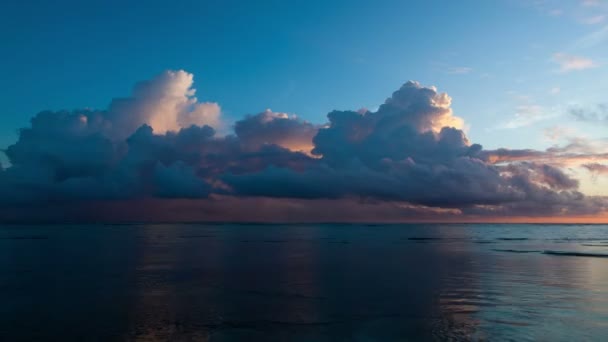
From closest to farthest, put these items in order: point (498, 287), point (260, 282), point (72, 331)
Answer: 1. point (72, 331)
2. point (498, 287)
3. point (260, 282)

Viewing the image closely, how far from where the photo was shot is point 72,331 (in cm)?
1962

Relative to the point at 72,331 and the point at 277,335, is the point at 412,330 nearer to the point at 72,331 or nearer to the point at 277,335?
the point at 277,335

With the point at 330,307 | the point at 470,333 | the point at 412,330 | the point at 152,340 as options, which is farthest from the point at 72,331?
the point at 470,333

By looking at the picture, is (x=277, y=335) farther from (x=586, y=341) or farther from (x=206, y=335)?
(x=586, y=341)

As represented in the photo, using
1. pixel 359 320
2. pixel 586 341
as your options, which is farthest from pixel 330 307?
pixel 586 341

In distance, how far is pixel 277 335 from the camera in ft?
61.9

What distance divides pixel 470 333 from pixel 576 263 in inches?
1453

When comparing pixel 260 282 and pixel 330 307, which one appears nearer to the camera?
pixel 330 307

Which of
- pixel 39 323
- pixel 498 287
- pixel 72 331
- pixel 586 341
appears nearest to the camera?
pixel 586 341

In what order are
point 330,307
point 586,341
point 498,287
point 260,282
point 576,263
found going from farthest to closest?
point 576,263 < point 260,282 < point 498,287 < point 330,307 < point 586,341

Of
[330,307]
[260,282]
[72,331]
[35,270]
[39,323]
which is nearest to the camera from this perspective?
[72,331]

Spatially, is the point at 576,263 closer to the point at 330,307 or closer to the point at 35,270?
the point at 330,307

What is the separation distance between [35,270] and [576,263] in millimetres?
55008

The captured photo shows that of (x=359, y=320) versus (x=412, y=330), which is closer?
(x=412, y=330)
